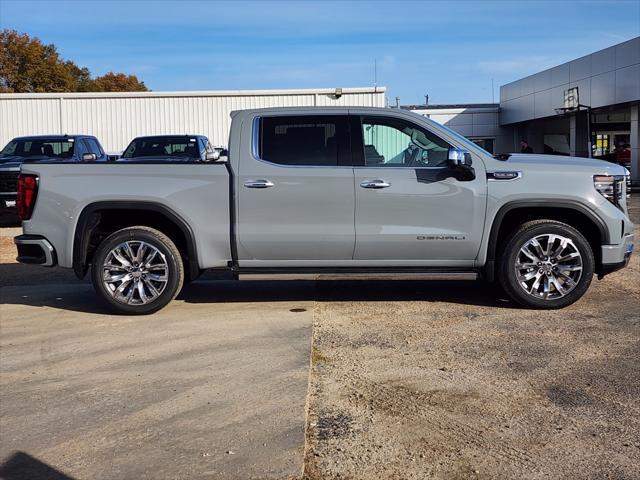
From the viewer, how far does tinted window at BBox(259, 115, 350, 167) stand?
6.50 meters

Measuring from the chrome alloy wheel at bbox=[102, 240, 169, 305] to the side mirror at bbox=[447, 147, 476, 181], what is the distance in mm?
2849

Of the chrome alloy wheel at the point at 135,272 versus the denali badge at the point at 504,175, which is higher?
the denali badge at the point at 504,175

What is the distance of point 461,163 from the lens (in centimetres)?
618

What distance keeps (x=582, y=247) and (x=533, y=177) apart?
802 millimetres

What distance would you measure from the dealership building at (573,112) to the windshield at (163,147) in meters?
18.5

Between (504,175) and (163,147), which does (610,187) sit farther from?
(163,147)

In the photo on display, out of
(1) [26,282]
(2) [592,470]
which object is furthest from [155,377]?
(1) [26,282]

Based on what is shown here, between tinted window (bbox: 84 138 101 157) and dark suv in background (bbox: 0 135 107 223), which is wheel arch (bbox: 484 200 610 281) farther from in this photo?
tinted window (bbox: 84 138 101 157)

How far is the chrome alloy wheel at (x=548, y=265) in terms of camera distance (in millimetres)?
6371

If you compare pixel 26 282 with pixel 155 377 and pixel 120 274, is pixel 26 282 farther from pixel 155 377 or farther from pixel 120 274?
pixel 155 377

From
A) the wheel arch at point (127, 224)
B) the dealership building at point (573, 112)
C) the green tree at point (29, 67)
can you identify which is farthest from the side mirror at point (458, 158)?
the green tree at point (29, 67)

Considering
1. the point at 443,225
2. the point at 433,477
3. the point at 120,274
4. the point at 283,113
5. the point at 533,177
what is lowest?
the point at 433,477

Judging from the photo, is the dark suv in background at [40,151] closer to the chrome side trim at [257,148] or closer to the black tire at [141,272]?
the black tire at [141,272]

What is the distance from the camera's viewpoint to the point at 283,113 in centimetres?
665
